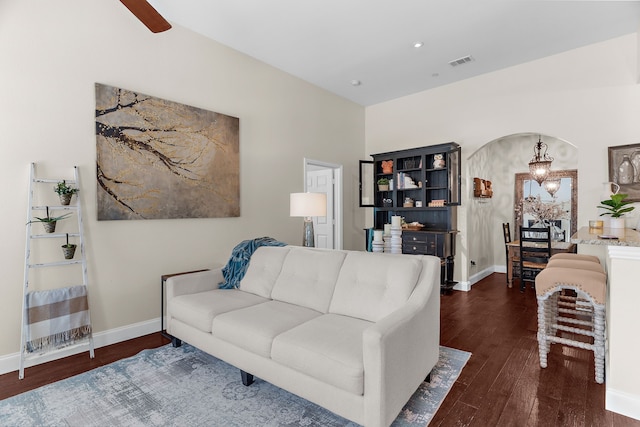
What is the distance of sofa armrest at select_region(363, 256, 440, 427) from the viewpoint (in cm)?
163

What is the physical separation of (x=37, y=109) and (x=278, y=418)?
3042 millimetres

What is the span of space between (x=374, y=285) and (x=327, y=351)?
69 cm

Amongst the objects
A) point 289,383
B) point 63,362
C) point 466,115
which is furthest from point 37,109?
point 466,115

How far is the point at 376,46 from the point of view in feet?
12.9

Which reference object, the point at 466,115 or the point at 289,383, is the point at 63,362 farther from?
the point at 466,115

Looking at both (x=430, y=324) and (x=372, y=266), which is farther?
(x=372, y=266)

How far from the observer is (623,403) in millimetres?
1938

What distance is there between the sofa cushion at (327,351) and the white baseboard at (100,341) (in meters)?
1.96

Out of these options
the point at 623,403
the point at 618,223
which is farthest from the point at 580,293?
the point at 618,223

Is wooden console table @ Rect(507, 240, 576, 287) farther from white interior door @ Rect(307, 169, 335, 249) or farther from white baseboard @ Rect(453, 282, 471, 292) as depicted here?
white interior door @ Rect(307, 169, 335, 249)

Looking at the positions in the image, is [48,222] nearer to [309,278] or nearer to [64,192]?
[64,192]

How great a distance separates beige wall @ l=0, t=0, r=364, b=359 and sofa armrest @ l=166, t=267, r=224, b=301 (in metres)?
0.57

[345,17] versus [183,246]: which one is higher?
[345,17]

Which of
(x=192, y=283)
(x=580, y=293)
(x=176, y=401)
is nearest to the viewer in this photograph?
(x=176, y=401)
